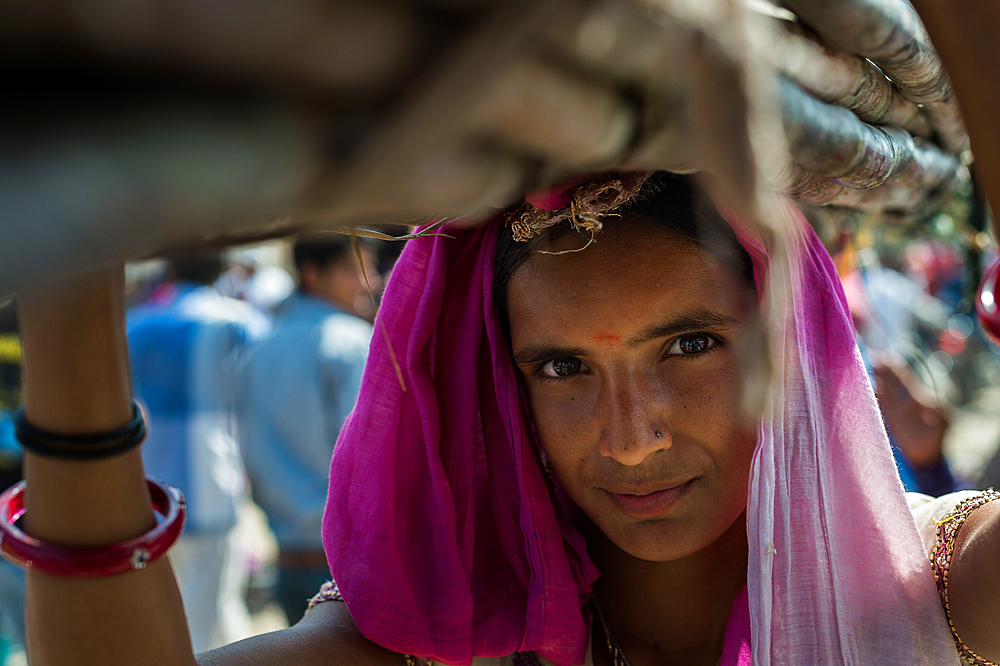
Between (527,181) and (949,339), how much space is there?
1022cm

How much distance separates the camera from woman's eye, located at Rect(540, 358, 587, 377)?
1.42m

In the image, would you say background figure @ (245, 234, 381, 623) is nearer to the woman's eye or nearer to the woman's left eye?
the woman's eye

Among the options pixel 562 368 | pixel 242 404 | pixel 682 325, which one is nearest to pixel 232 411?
pixel 242 404

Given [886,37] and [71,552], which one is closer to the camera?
[886,37]

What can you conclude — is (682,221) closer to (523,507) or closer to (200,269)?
(523,507)

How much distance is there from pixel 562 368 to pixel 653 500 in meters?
0.30

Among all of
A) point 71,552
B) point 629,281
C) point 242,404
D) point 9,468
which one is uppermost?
point 629,281

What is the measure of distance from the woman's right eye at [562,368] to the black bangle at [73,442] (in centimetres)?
74

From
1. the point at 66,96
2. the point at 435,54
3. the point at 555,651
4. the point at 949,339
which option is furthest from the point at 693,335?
the point at 949,339

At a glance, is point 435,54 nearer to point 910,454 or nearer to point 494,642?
point 494,642

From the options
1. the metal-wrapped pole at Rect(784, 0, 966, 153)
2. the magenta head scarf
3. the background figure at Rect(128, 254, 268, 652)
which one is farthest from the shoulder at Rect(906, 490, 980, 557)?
the background figure at Rect(128, 254, 268, 652)

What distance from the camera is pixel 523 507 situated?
1.47m

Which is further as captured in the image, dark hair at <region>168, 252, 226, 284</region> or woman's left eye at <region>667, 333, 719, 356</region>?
dark hair at <region>168, 252, 226, 284</region>

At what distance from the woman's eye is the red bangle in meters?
0.72
